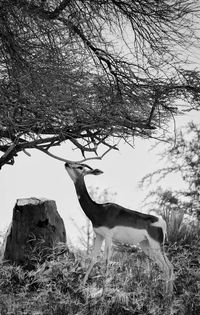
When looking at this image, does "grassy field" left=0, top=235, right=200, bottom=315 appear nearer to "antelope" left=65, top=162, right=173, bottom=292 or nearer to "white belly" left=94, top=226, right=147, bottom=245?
"antelope" left=65, top=162, right=173, bottom=292

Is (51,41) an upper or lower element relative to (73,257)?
upper

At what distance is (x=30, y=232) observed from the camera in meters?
7.95

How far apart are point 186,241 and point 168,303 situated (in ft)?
8.61

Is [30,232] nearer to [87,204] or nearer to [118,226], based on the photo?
[87,204]

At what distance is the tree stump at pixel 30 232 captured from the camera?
7.90 metres

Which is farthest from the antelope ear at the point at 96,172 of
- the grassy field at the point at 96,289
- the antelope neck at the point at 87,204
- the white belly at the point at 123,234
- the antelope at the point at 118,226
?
the grassy field at the point at 96,289

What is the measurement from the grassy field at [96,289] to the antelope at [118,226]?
211 mm

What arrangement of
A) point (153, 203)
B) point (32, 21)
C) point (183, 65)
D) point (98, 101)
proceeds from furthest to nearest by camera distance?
1. point (153, 203)
2. point (98, 101)
3. point (183, 65)
4. point (32, 21)

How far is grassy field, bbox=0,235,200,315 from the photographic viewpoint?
20.8 feet

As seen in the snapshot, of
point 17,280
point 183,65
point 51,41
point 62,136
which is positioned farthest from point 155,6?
point 17,280

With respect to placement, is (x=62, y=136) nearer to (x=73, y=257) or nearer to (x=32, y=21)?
(x=73, y=257)

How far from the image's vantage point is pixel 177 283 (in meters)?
7.14

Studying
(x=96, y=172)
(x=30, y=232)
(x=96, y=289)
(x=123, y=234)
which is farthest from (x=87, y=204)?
(x=30, y=232)

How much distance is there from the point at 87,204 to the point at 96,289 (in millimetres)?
943
